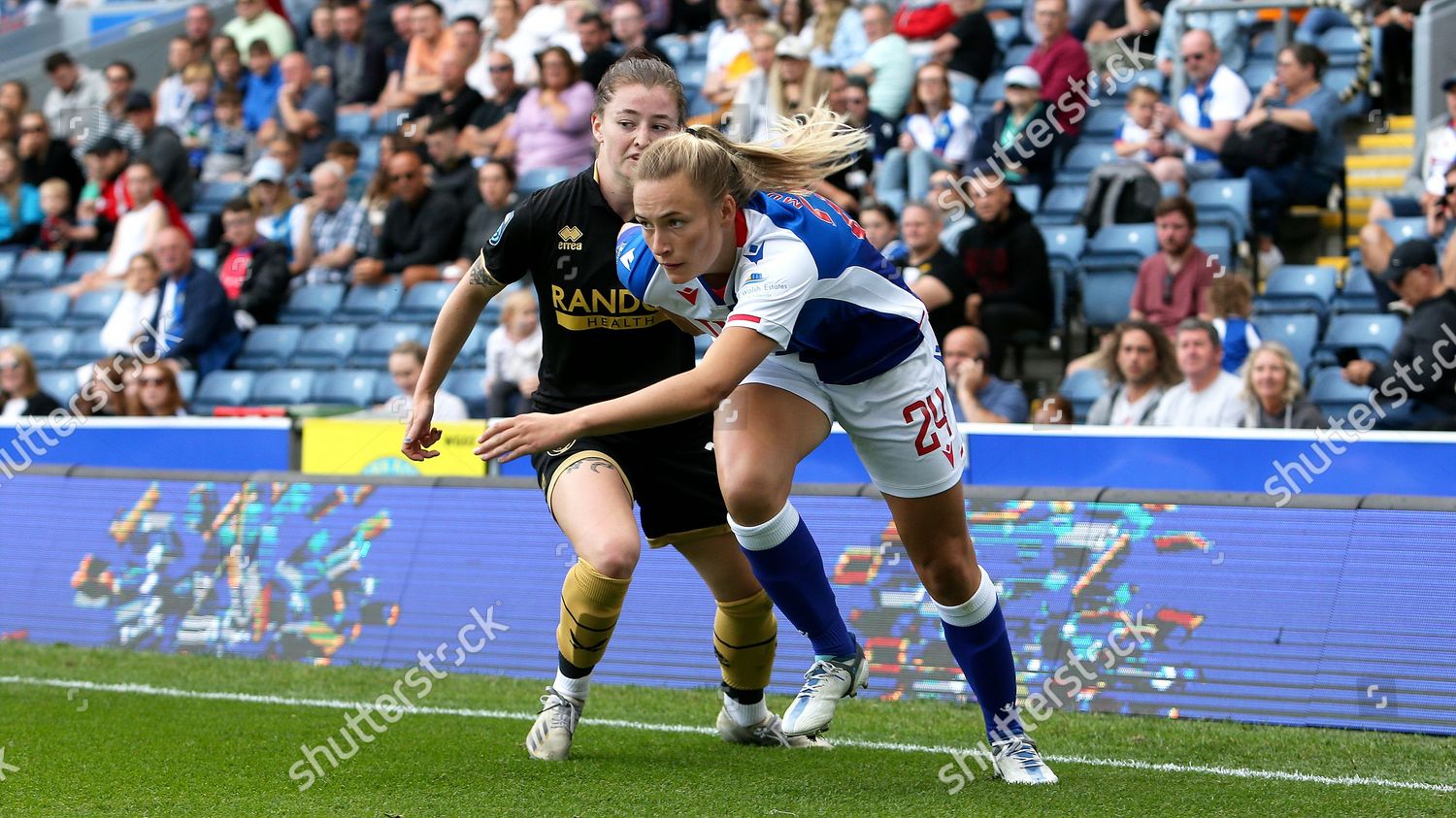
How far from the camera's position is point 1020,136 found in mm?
10922

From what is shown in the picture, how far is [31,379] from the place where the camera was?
1117cm

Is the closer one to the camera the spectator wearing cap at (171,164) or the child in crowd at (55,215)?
the spectator wearing cap at (171,164)

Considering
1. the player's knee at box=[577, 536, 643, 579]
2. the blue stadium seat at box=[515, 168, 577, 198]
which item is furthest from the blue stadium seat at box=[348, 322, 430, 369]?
the player's knee at box=[577, 536, 643, 579]

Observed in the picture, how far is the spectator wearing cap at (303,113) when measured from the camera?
586 inches

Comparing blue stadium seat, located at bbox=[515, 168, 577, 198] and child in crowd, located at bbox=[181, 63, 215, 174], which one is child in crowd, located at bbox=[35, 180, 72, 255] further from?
blue stadium seat, located at bbox=[515, 168, 577, 198]

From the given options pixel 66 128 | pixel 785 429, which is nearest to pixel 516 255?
pixel 785 429

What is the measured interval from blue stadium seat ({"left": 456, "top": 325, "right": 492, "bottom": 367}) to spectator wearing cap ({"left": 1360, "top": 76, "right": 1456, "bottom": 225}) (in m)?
5.55

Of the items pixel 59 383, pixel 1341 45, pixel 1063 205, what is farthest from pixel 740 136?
pixel 59 383

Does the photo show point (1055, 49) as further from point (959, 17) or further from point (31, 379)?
point (31, 379)

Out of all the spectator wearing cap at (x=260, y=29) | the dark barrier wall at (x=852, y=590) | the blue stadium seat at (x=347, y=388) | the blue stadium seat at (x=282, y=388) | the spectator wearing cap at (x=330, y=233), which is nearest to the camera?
the dark barrier wall at (x=852, y=590)

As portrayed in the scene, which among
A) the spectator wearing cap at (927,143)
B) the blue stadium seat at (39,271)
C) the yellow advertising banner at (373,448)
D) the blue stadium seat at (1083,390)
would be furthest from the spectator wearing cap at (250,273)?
the blue stadium seat at (1083,390)

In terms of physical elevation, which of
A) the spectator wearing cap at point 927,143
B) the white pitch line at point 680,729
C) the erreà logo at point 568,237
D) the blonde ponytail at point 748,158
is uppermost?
the blonde ponytail at point 748,158

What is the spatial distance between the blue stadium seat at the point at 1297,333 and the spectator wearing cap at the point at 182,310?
708cm

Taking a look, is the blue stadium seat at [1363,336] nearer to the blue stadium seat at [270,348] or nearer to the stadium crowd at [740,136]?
the stadium crowd at [740,136]
